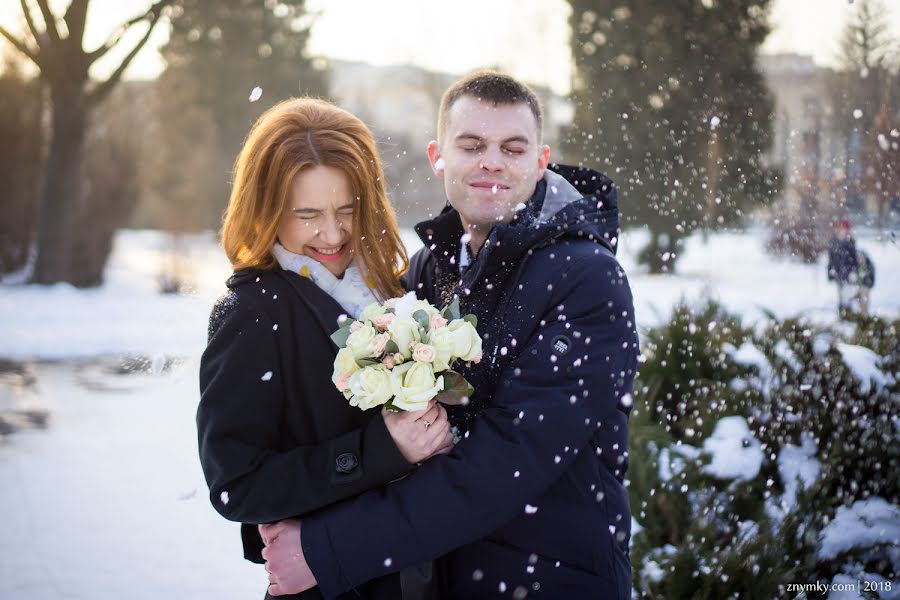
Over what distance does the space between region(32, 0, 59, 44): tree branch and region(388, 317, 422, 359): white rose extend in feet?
55.4

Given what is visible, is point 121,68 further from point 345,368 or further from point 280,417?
point 345,368

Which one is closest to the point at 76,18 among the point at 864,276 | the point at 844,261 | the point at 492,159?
the point at 844,261

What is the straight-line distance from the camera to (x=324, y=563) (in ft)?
7.16

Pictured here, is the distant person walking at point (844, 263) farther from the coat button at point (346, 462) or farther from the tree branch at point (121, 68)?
the tree branch at point (121, 68)

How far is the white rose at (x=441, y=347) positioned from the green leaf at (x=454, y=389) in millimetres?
53

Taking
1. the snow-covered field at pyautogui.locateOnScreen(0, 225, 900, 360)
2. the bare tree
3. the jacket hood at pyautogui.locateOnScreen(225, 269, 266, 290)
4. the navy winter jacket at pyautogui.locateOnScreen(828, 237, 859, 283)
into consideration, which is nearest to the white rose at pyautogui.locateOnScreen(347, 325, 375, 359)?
the jacket hood at pyautogui.locateOnScreen(225, 269, 266, 290)

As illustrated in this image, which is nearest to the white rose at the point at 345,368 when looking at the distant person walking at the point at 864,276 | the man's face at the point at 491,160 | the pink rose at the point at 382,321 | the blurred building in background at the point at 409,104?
the pink rose at the point at 382,321

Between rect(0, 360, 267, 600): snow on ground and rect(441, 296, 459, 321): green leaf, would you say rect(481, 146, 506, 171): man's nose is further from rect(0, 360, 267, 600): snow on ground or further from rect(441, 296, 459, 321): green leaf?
rect(0, 360, 267, 600): snow on ground

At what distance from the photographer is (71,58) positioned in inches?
643

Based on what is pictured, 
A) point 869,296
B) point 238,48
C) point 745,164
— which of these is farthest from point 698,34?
point 238,48

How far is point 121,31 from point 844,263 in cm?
1531

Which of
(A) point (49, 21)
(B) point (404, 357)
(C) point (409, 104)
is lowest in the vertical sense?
(B) point (404, 357)

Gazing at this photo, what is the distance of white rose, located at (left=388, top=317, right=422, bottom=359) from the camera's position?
212 cm

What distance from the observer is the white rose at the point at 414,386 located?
2.06 m
